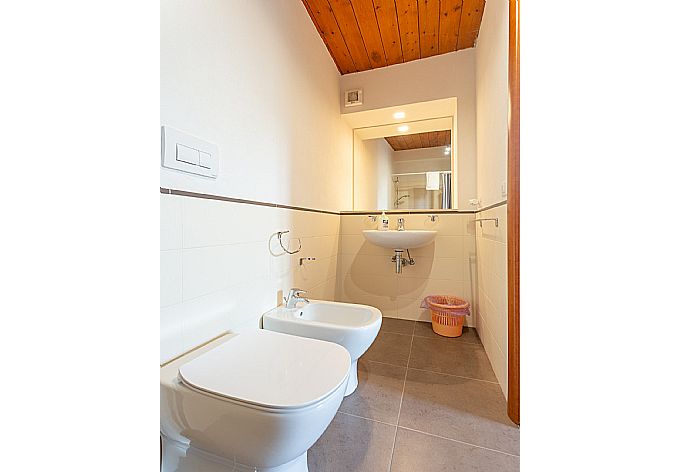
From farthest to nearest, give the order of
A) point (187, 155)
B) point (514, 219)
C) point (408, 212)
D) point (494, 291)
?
1. point (408, 212)
2. point (494, 291)
3. point (514, 219)
4. point (187, 155)

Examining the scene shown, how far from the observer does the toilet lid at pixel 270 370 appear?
739mm

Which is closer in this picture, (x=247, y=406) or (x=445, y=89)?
(x=247, y=406)

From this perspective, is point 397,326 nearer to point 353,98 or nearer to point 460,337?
point 460,337

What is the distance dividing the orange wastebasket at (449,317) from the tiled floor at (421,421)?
26 centimetres

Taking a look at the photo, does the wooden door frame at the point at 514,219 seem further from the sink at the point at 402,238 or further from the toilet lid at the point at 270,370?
the sink at the point at 402,238

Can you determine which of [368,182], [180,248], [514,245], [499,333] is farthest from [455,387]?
[368,182]

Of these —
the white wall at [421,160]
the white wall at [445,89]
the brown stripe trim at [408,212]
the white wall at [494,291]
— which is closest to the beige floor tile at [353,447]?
the white wall at [494,291]

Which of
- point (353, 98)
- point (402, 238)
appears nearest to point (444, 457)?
point (402, 238)

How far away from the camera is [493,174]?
1.63 m

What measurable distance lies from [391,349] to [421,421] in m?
0.69

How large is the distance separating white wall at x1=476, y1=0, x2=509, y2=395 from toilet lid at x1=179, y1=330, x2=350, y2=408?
3.08 feet
